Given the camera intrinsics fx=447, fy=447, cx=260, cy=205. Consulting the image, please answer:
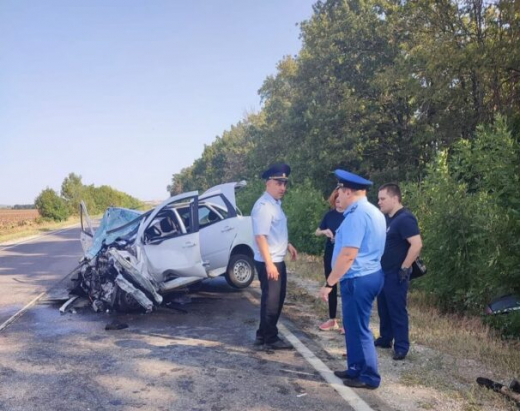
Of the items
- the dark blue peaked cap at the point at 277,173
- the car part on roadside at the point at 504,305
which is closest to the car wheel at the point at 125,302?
the dark blue peaked cap at the point at 277,173

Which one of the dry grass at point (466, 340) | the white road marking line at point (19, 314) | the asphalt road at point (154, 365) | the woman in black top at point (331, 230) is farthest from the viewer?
the white road marking line at point (19, 314)

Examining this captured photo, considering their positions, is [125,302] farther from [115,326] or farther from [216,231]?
[216,231]

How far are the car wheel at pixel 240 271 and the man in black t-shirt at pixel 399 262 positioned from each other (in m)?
4.37

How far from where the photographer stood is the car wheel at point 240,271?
8.70 m

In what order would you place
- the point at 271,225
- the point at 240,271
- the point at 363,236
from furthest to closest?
the point at 240,271 → the point at 271,225 → the point at 363,236

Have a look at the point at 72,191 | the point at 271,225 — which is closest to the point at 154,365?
the point at 271,225

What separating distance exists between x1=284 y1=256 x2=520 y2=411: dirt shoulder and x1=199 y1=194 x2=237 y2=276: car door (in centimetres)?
202

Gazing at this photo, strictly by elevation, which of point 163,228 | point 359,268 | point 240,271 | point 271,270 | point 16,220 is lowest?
point 240,271

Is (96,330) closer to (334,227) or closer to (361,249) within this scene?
(334,227)

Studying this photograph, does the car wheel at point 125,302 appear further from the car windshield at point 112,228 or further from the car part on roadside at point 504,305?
the car part on roadside at point 504,305

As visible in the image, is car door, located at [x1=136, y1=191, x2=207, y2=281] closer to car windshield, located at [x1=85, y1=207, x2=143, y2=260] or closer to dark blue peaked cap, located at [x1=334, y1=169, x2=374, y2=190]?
car windshield, located at [x1=85, y1=207, x2=143, y2=260]

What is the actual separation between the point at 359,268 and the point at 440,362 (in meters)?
1.52

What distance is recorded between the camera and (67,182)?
6575 cm

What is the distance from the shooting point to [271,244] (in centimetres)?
498
